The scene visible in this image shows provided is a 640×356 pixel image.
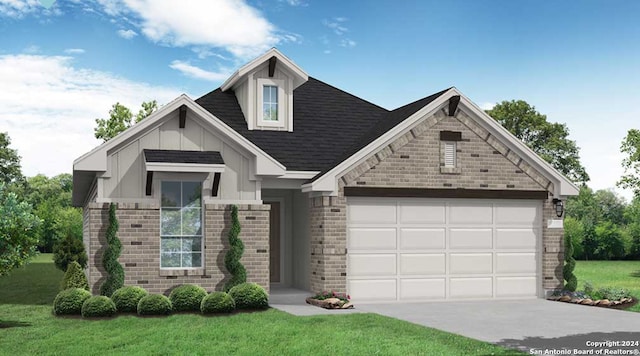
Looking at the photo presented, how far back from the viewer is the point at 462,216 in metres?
21.5

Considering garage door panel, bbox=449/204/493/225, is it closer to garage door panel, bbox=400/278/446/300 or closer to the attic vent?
the attic vent

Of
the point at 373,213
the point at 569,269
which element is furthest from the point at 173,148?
the point at 569,269

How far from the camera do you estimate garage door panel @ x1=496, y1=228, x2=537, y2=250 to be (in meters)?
21.9

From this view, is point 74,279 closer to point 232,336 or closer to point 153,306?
point 153,306

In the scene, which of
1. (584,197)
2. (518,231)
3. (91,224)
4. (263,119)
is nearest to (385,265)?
(518,231)

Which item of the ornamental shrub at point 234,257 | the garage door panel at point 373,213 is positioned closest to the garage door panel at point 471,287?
the garage door panel at point 373,213

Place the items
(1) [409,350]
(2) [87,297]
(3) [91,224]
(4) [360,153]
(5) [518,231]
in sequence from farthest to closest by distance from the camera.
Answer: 1. (5) [518,231]
2. (4) [360,153]
3. (3) [91,224]
4. (2) [87,297]
5. (1) [409,350]

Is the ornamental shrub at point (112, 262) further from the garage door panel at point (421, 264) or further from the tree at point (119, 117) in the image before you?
the tree at point (119, 117)

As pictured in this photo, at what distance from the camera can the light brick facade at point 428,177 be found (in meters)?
20.1

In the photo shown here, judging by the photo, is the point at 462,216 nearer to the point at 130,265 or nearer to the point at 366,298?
the point at 366,298

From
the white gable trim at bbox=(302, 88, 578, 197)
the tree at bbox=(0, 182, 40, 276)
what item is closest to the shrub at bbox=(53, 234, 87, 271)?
the tree at bbox=(0, 182, 40, 276)

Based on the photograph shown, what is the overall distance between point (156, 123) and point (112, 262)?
3.63 metres

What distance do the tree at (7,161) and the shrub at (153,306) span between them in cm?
4768

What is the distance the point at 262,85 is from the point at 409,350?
484 inches
